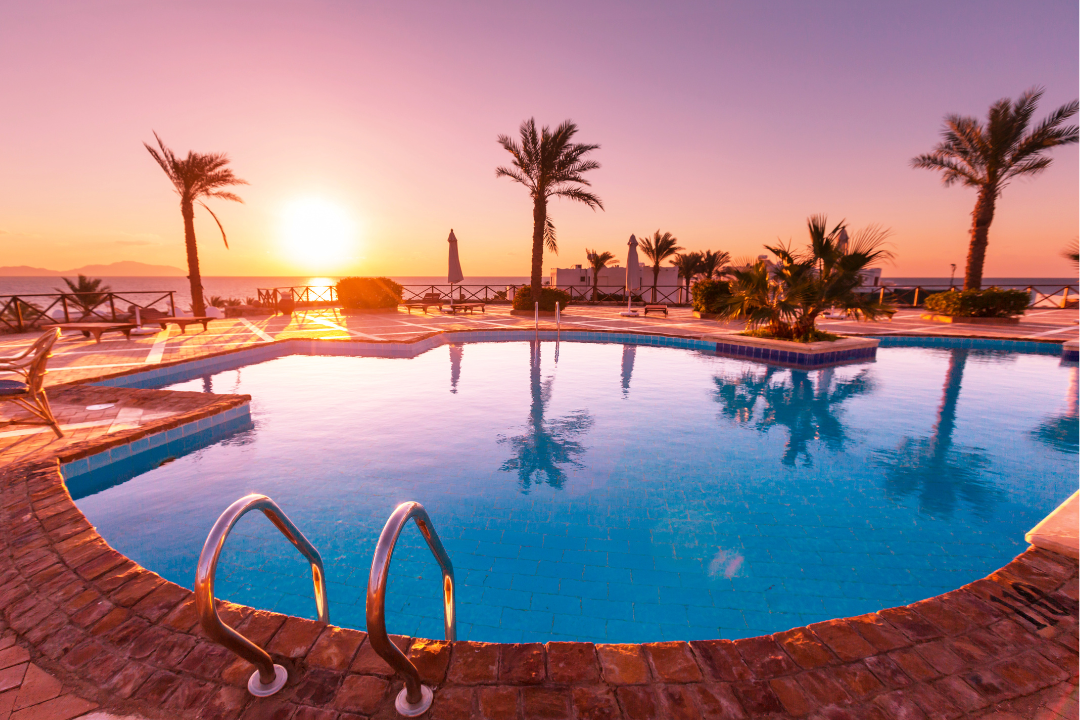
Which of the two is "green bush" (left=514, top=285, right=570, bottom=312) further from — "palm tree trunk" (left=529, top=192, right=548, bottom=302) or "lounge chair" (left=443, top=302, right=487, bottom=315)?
"lounge chair" (left=443, top=302, right=487, bottom=315)

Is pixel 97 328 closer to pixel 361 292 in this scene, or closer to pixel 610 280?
pixel 361 292

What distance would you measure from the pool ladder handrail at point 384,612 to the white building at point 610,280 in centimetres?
3163

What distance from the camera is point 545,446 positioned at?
588 centimetres

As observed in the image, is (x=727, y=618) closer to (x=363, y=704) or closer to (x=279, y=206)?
(x=363, y=704)

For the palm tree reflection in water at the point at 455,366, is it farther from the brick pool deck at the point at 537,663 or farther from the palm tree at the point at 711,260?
the palm tree at the point at 711,260

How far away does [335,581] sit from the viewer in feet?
10.7

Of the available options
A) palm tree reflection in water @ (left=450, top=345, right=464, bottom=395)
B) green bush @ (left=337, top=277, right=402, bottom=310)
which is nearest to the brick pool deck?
palm tree reflection in water @ (left=450, top=345, right=464, bottom=395)

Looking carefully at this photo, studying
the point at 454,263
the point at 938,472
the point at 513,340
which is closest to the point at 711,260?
the point at 454,263

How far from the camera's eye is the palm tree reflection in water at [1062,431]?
5802 mm

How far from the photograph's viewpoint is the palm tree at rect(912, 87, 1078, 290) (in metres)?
15.6

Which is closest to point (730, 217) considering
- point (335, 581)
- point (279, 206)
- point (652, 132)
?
point (652, 132)

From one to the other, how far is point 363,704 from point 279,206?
2051 centimetres

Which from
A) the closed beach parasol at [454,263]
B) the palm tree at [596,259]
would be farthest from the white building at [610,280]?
the closed beach parasol at [454,263]

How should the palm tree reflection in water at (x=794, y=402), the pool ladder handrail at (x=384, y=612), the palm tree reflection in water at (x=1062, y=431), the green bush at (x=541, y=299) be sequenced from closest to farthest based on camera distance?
the pool ladder handrail at (x=384, y=612) < the palm tree reflection in water at (x=1062, y=431) < the palm tree reflection in water at (x=794, y=402) < the green bush at (x=541, y=299)
